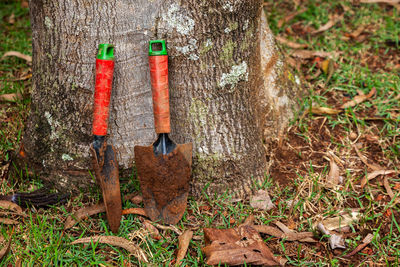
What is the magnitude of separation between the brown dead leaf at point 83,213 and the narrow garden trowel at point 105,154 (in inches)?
5.9

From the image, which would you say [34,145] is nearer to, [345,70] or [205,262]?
[205,262]

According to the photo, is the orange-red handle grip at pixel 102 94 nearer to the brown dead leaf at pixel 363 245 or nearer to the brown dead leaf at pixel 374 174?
the brown dead leaf at pixel 363 245

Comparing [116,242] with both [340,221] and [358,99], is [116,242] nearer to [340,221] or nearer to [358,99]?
[340,221]

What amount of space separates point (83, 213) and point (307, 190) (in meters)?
1.35

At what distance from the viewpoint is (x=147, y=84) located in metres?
2.32

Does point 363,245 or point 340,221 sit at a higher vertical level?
point 340,221

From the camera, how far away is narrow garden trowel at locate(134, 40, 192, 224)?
228cm

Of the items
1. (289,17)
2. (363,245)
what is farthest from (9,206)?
(289,17)

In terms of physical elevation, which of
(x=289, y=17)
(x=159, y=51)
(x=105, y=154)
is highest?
(x=289, y=17)

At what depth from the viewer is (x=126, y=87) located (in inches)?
90.8

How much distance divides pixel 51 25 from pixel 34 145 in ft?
2.53

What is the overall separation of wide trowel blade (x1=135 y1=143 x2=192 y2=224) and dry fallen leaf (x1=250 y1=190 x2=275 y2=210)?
43 cm

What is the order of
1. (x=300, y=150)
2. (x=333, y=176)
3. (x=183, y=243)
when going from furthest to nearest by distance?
1. (x=300, y=150)
2. (x=333, y=176)
3. (x=183, y=243)

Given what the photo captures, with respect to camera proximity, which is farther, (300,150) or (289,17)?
(289,17)
